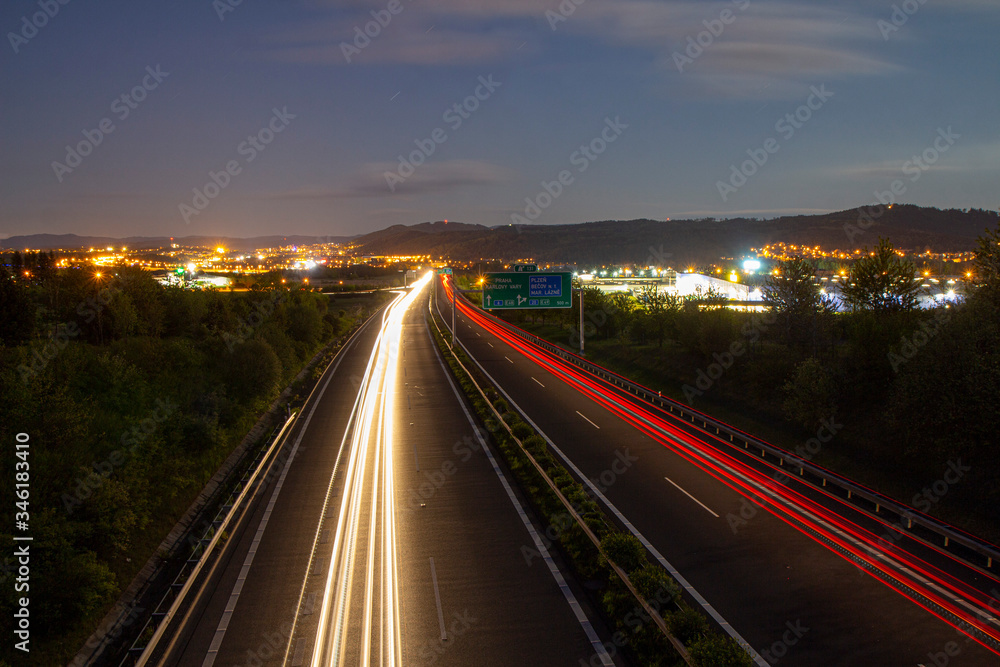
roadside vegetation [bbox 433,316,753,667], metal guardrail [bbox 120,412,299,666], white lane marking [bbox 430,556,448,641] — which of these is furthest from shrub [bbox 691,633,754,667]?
metal guardrail [bbox 120,412,299,666]

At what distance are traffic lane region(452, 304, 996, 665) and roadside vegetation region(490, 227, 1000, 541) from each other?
553 cm

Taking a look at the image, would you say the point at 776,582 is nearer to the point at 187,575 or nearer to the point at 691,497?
the point at 691,497

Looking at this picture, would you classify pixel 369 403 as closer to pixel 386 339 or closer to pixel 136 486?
pixel 136 486

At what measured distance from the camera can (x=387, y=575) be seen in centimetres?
1229

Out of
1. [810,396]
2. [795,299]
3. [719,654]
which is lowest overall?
[719,654]

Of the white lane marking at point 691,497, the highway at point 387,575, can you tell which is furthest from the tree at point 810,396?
the highway at point 387,575

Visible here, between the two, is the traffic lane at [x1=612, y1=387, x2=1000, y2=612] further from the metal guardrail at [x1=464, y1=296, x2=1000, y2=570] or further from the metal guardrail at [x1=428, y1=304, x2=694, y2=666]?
the metal guardrail at [x1=428, y1=304, x2=694, y2=666]

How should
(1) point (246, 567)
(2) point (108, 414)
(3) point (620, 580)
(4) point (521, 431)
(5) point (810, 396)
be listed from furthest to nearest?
(5) point (810, 396) → (4) point (521, 431) → (2) point (108, 414) → (1) point (246, 567) → (3) point (620, 580)

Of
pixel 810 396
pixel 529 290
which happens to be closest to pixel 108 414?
pixel 810 396

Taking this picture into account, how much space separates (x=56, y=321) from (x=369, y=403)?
18.7 m

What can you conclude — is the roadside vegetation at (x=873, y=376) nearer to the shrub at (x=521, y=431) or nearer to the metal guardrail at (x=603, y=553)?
the shrub at (x=521, y=431)

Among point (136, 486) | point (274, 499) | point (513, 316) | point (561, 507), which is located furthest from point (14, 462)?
point (513, 316)

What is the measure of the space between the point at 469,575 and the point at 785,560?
269 inches

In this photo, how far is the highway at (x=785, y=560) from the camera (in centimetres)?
991
